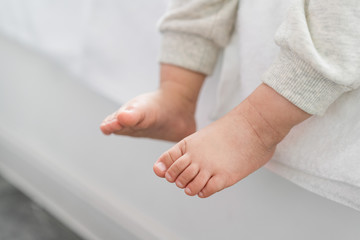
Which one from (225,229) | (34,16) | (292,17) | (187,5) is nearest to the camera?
(292,17)

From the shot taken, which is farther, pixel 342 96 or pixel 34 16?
pixel 34 16

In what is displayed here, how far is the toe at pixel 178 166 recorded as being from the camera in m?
0.42

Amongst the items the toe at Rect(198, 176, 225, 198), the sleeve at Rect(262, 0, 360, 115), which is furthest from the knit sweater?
the toe at Rect(198, 176, 225, 198)

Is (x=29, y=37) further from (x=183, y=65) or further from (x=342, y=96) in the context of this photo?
(x=342, y=96)

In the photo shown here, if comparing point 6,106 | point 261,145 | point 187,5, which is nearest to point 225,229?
point 261,145

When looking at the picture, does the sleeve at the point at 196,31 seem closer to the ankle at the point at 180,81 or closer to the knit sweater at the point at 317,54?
the ankle at the point at 180,81

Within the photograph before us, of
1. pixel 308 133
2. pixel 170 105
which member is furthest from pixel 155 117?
pixel 308 133

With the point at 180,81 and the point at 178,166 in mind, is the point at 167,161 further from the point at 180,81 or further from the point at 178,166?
the point at 180,81

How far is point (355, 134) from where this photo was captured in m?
0.41

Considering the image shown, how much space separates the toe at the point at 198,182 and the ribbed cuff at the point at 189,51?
0.17 m

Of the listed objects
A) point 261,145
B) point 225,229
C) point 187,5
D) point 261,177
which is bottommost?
point 225,229

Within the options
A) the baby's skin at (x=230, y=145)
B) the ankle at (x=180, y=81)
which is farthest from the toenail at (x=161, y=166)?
the ankle at (x=180, y=81)

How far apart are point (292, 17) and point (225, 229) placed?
1.25 ft

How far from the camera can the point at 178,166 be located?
0.42m
